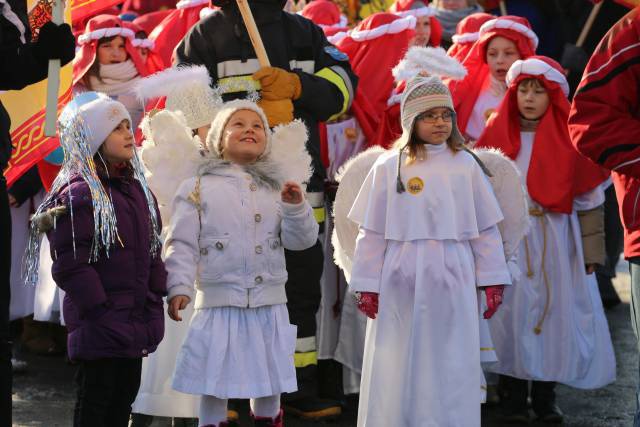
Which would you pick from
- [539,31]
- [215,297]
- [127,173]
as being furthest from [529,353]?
[539,31]

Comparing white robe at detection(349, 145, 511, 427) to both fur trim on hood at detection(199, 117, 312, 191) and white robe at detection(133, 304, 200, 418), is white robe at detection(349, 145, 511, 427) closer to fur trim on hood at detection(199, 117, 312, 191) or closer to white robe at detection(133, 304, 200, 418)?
fur trim on hood at detection(199, 117, 312, 191)

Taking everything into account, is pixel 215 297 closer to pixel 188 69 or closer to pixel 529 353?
pixel 188 69

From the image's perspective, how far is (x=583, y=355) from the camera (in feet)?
23.5

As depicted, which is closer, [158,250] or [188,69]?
[158,250]

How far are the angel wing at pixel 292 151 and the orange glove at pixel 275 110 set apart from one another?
1.41 feet

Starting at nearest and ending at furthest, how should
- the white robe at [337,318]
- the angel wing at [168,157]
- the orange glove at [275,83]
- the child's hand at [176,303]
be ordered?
the child's hand at [176,303], the angel wing at [168,157], the orange glove at [275,83], the white robe at [337,318]

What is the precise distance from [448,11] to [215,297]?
5.08 metres

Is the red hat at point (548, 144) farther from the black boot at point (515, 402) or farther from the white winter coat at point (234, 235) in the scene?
the white winter coat at point (234, 235)

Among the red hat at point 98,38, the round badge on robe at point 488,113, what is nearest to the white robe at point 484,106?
the round badge on robe at point 488,113

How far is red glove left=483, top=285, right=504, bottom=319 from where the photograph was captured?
5758 millimetres

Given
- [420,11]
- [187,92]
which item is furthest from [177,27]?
[187,92]

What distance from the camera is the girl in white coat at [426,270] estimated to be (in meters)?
5.75

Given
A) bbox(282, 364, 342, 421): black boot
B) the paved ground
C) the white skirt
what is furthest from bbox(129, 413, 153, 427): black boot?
bbox(282, 364, 342, 421): black boot

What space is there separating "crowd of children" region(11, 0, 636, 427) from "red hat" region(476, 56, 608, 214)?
0.01m
